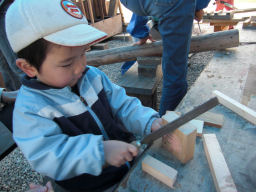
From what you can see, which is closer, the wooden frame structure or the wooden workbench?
the wooden workbench

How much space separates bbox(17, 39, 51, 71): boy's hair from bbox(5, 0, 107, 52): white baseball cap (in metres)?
0.03

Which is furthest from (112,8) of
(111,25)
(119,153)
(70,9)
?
(119,153)

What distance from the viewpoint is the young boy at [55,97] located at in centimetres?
100

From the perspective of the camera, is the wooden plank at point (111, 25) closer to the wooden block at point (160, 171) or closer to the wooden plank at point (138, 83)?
the wooden plank at point (138, 83)

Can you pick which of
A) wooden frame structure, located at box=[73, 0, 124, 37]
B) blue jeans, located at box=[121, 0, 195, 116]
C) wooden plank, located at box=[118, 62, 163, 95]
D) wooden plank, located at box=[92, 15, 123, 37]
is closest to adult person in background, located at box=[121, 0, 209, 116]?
blue jeans, located at box=[121, 0, 195, 116]

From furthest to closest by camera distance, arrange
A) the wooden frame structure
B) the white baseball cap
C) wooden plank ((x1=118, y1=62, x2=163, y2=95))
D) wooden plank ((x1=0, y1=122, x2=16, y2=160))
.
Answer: the wooden frame structure < wooden plank ((x1=118, y1=62, x2=163, y2=95)) < wooden plank ((x1=0, y1=122, x2=16, y2=160)) < the white baseball cap

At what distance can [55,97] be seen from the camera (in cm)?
118

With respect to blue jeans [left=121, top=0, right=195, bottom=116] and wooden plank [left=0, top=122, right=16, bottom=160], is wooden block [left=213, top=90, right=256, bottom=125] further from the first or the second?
wooden plank [left=0, top=122, right=16, bottom=160]

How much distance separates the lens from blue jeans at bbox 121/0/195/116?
1970 millimetres

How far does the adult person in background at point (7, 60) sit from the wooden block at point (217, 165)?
2.59m

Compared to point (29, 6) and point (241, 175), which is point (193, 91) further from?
point (29, 6)

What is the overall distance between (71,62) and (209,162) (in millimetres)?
891

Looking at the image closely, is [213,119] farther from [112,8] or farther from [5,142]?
[112,8]

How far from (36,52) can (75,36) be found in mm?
226
